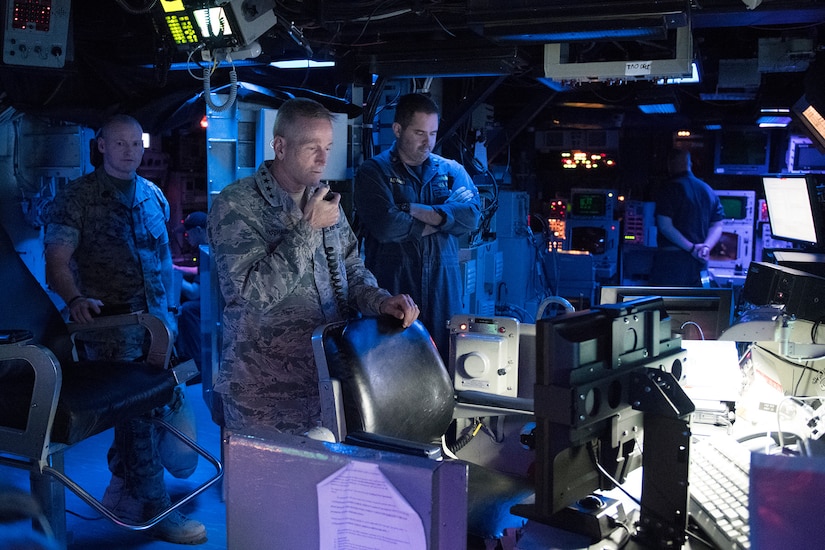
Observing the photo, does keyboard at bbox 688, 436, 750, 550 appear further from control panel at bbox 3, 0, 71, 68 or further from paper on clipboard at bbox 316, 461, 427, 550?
control panel at bbox 3, 0, 71, 68

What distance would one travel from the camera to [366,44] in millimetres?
4160

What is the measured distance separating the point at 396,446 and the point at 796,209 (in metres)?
2.64

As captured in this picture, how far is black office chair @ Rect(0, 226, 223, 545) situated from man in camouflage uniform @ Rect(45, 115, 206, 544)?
25 centimetres

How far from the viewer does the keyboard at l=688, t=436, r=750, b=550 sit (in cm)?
152

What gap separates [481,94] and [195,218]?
2192 mm

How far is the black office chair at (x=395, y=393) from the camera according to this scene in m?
2.11

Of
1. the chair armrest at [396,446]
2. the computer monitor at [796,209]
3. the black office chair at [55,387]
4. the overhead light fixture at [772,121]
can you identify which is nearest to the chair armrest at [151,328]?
the black office chair at [55,387]

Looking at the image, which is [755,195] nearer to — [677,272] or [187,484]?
[677,272]

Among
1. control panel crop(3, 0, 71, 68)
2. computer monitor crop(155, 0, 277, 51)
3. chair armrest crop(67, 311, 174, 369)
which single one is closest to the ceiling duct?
computer monitor crop(155, 0, 277, 51)

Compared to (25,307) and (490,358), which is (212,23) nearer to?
(25,307)

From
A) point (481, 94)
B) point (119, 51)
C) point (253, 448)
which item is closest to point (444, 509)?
point (253, 448)

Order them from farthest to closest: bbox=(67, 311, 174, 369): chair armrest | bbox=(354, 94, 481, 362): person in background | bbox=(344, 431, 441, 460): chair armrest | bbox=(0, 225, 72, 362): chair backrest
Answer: bbox=(354, 94, 481, 362): person in background
bbox=(67, 311, 174, 369): chair armrest
bbox=(0, 225, 72, 362): chair backrest
bbox=(344, 431, 441, 460): chair armrest

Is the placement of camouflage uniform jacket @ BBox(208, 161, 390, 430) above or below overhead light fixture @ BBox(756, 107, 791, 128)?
below

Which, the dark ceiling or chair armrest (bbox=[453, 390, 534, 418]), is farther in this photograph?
the dark ceiling
